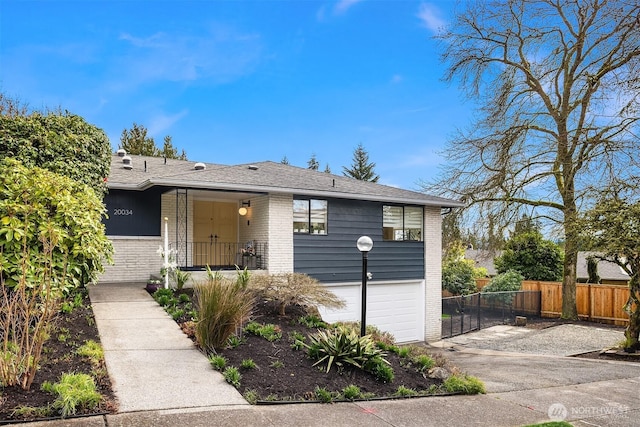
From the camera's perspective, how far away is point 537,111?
19625 mm

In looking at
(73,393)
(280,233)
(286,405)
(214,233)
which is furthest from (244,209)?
(73,393)

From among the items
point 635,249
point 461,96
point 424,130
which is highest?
point 461,96

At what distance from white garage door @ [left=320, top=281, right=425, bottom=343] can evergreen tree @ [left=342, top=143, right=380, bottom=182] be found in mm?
32135

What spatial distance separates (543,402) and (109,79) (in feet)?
54.5

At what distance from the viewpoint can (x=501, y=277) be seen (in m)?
→ 21.2

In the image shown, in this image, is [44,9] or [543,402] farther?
[44,9]

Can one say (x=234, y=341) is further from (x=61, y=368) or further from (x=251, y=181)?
(x=251, y=181)

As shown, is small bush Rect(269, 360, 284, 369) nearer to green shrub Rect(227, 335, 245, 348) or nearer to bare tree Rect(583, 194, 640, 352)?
green shrub Rect(227, 335, 245, 348)

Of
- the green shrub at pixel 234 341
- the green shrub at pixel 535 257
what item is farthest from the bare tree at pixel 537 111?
the green shrub at pixel 234 341

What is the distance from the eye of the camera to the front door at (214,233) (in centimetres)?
1513

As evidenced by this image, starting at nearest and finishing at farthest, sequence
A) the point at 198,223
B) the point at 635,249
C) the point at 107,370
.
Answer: the point at 107,370 → the point at 635,249 → the point at 198,223

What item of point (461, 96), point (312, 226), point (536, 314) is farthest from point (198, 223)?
point (536, 314)

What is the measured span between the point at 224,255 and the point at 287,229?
322cm

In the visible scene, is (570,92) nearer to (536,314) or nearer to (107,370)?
(536,314)
